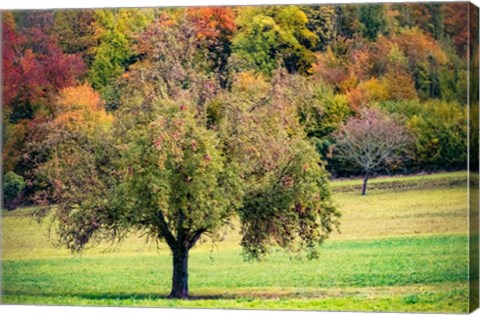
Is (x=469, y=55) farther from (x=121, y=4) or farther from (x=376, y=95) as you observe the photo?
(x=121, y=4)

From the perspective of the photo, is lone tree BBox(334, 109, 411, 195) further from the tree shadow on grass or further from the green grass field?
the tree shadow on grass

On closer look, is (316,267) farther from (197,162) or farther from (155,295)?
(155,295)

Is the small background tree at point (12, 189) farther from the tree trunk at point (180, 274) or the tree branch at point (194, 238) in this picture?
the tree branch at point (194, 238)

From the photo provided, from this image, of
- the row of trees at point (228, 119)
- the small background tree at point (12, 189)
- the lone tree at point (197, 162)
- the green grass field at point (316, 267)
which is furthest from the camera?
the small background tree at point (12, 189)

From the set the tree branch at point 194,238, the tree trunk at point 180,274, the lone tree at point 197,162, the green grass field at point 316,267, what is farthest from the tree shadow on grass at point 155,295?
the tree branch at point 194,238

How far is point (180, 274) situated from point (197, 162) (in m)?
1.79

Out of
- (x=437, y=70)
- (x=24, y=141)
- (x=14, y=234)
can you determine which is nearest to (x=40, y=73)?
(x=24, y=141)

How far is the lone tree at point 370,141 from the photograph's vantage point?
67.4 feet

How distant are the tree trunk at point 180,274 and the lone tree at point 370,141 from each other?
2735 millimetres

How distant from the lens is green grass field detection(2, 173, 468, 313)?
1992 cm

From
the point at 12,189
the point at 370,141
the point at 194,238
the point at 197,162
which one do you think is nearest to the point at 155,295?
the point at 194,238

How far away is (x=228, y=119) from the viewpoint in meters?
21.0

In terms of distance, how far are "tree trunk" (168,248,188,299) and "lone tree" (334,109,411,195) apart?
8.97ft

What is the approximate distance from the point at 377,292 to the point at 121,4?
221 inches
